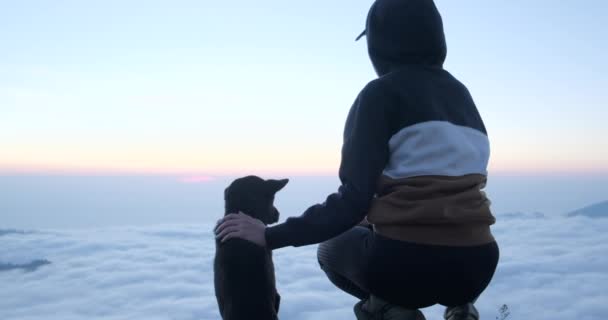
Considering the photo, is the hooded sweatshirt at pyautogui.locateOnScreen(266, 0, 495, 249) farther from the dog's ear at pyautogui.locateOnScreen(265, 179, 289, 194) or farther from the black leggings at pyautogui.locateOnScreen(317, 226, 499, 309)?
the dog's ear at pyautogui.locateOnScreen(265, 179, 289, 194)

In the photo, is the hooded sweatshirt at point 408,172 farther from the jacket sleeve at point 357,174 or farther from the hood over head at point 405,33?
the hood over head at point 405,33

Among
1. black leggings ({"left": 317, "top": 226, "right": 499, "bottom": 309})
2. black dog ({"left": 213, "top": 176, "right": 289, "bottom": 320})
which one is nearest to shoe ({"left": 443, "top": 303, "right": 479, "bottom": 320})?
black leggings ({"left": 317, "top": 226, "right": 499, "bottom": 309})

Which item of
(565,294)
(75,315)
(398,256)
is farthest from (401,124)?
(75,315)

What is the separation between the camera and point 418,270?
262cm

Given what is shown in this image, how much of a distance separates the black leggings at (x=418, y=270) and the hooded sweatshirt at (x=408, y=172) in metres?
0.06

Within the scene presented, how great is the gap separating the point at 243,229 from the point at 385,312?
3.30 feet

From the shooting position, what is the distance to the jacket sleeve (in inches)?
104

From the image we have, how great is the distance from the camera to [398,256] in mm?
2637

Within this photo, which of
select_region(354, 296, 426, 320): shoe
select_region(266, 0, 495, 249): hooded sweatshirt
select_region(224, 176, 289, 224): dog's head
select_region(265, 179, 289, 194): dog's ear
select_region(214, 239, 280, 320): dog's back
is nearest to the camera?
select_region(266, 0, 495, 249): hooded sweatshirt

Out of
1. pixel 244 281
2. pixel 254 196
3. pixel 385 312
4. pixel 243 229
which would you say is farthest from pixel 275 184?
pixel 385 312

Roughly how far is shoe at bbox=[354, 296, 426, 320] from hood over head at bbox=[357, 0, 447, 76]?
146 centimetres

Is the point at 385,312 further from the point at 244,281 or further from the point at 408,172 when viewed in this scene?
the point at 244,281

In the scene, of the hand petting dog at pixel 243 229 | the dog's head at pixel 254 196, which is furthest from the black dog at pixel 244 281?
the hand petting dog at pixel 243 229

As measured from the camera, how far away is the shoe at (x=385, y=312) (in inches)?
112
